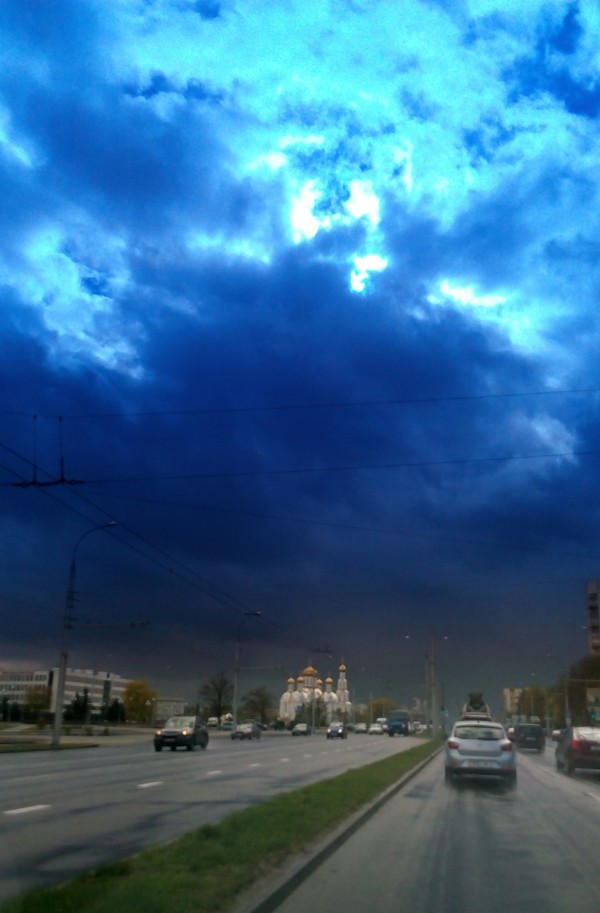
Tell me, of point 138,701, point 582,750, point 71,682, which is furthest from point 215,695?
point 582,750

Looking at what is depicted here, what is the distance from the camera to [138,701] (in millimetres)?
112062

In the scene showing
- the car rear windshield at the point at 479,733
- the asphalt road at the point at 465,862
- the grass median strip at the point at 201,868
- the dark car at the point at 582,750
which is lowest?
the asphalt road at the point at 465,862

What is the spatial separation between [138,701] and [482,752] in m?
94.3

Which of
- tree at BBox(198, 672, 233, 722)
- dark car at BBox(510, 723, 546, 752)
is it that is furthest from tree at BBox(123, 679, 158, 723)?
dark car at BBox(510, 723, 546, 752)

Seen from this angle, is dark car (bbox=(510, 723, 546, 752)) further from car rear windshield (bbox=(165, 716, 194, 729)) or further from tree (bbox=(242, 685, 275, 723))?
tree (bbox=(242, 685, 275, 723))

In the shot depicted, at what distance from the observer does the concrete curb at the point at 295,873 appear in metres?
8.05

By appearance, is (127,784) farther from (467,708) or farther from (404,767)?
(467,708)

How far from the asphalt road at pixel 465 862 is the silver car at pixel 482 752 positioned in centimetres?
378

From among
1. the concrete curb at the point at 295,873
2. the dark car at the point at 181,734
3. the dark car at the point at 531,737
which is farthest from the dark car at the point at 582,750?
the dark car at the point at 531,737

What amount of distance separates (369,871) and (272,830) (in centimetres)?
223

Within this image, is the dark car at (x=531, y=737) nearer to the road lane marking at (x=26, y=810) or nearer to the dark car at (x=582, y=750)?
the dark car at (x=582, y=750)

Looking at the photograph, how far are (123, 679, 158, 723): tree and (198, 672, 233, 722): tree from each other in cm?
1085

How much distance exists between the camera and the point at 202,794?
2009 cm

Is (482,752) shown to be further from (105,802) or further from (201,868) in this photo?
(201,868)
